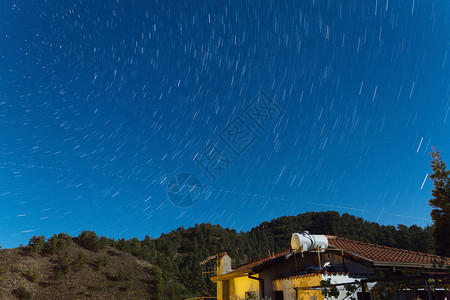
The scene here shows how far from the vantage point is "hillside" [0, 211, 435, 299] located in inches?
1114

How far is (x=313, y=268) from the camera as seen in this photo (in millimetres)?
13461

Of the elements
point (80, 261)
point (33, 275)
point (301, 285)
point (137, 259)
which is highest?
point (137, 259)

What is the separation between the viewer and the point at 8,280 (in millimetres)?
26969

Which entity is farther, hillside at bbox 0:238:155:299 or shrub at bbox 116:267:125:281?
shrub at bbox 116:267:125:281

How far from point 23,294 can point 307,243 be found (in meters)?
25.9

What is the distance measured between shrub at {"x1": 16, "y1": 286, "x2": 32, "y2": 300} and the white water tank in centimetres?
2477

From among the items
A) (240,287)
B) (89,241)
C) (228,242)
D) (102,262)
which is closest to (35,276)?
(102,262)

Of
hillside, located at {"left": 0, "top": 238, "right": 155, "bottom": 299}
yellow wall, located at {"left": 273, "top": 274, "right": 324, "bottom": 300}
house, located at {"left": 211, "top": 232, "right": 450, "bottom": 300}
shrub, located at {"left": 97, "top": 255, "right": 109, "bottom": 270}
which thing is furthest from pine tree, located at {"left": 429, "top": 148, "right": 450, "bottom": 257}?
shrub, located at {"left": 97, "top": 255, "right": 109, "bottom": 270}

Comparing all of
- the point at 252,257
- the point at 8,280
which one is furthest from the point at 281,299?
the point at 252,257

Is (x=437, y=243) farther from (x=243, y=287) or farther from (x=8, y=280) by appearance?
(x=8, y=280)

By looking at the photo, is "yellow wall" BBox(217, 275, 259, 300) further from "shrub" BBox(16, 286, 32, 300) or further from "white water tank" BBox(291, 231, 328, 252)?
"shrub" BBox(16, 286, 32, 300)

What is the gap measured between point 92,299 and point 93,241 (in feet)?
44.5

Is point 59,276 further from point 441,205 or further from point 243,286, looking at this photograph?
point 441,205

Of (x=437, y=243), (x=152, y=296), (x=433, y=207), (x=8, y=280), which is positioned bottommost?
(x=152, y=296)
